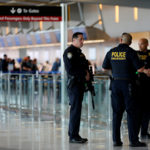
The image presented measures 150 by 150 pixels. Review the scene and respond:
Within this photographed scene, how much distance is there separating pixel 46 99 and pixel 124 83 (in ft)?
16.3

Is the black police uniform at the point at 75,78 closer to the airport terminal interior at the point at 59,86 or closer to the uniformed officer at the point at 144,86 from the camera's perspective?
the airport terminal interior at the point at 59,86

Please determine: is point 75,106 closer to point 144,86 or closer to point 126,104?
point 126,104

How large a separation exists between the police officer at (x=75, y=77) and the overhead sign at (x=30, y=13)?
5.14 metres

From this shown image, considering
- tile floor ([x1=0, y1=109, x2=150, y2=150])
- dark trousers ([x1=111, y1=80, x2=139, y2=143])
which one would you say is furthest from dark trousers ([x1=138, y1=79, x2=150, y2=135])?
dark trousers ([x1=111, y1=80, x2=139, y2=143])

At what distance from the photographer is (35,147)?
21.8 feet

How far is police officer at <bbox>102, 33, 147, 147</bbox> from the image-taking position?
21.4 feet

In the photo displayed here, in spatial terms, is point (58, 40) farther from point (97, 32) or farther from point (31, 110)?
point (31, 110)

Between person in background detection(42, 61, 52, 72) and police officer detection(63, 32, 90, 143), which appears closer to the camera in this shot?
police officer detection(63, 32, 90, 143)

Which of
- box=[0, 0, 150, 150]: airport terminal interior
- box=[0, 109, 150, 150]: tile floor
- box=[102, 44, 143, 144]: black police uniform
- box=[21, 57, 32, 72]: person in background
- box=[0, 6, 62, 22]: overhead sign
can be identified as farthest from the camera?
box=[21, 57, 32, 72]: person in background

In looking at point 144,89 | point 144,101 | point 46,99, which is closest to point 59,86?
point 46,99

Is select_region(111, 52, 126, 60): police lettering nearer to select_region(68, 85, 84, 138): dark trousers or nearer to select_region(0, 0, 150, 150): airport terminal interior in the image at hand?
select_region(68, 85, 84, 138): dark trousers

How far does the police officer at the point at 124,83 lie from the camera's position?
651 centimetres

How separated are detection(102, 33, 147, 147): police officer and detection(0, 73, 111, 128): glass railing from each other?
211 cm

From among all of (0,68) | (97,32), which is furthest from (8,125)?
(0,68)
